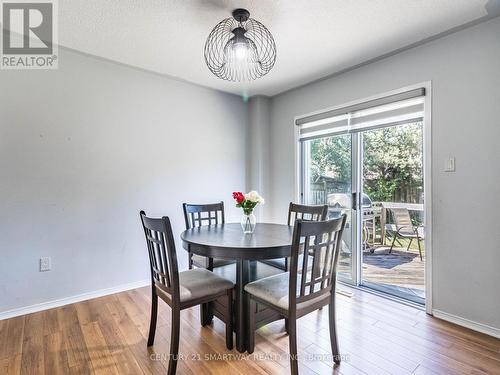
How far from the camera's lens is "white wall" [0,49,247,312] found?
2.31 meters

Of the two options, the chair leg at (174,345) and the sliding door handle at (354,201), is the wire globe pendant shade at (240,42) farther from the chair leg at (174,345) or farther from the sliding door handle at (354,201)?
the chair leg at (174,345)

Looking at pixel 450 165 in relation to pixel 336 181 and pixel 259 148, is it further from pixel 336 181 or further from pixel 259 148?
pixel 259 148

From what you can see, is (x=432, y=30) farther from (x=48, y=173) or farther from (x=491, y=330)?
(x=48, y=173)

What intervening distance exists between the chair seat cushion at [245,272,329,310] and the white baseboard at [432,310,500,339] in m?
1.29

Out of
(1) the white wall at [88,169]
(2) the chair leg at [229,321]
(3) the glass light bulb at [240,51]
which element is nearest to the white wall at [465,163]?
(3) the glass light bulb at [240,51]

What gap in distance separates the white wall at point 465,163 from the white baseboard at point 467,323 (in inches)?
1.3

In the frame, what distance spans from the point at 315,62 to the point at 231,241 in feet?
6.79

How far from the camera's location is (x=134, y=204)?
115 inches

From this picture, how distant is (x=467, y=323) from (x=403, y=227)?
2.98ft

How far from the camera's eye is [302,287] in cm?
157

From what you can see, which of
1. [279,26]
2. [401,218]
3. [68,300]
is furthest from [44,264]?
[401,218]

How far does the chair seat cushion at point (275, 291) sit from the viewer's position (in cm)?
159

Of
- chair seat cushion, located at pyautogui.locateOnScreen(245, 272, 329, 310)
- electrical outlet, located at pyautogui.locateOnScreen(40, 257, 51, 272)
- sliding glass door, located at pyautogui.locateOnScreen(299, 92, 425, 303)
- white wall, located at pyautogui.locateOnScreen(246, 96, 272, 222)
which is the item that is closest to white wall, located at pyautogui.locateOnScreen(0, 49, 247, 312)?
electrical outlet, located at pyautogui.locateOnScreen(40, 257, 51, 272)

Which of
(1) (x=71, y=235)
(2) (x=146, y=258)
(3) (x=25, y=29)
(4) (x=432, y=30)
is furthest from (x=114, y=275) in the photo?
(4) (x=432, y=30)
